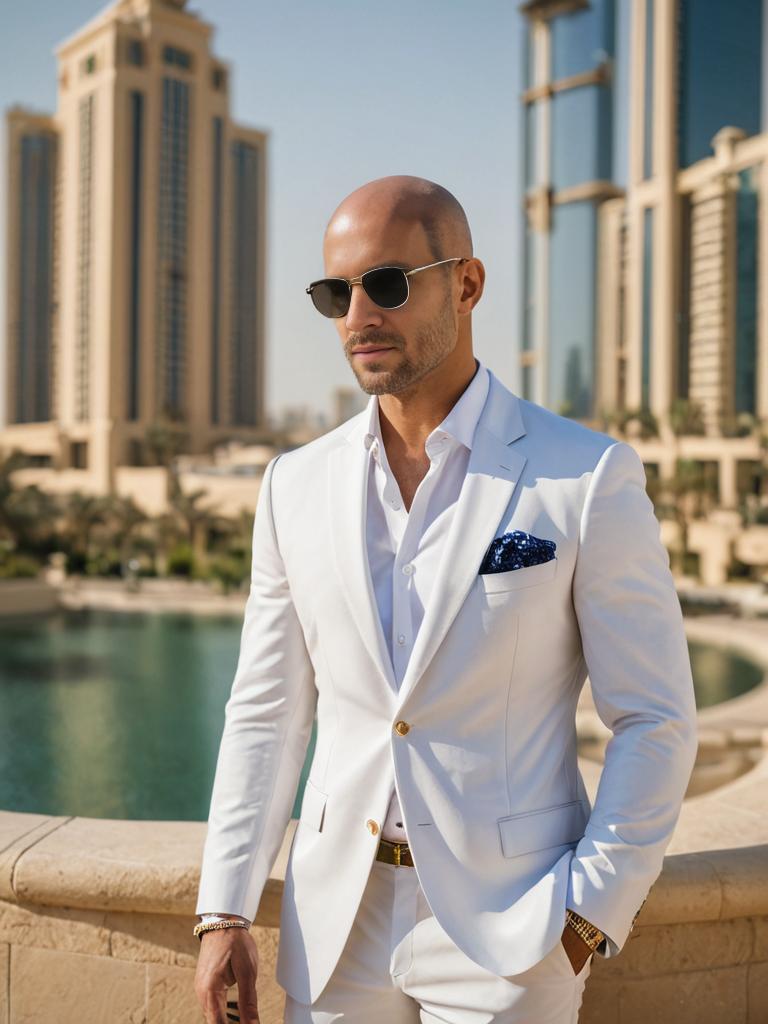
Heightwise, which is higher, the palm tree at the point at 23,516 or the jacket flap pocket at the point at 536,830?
the jacket flap pocket at the point at 536,830

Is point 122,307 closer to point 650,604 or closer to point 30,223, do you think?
point 30,223

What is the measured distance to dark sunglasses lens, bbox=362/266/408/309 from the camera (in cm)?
161

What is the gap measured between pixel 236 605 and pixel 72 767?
46.5 feet

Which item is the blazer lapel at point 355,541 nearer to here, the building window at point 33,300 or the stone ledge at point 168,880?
the stone ledge at point 168,880

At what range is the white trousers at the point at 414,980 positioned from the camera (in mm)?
1497

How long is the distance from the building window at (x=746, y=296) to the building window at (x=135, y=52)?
38.0m

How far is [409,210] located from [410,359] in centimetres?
25

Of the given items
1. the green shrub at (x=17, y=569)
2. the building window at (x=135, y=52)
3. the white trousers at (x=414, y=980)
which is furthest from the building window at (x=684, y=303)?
the white trousers at (x=414, y=980)

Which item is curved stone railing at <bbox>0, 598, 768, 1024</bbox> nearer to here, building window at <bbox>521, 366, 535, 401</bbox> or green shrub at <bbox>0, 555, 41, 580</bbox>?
green shrub at <bbox>0, 555, 41, 580</bbox>

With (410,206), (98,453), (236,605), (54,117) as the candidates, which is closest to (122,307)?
(98,453)

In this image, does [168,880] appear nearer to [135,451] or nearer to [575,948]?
[575,948]

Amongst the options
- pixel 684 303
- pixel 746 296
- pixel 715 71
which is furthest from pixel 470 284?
pixel 715 71

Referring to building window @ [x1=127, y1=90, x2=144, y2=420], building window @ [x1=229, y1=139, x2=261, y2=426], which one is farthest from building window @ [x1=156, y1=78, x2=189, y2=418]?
building window @ [x1=229, y1=139, x2=261, y2=426]

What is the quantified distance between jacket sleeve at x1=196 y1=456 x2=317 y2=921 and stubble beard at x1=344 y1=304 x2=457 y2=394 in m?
0.32
